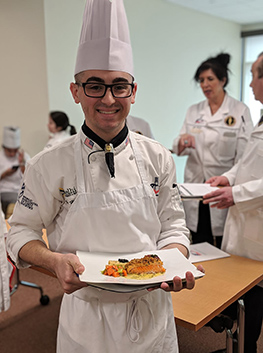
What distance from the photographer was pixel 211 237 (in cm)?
294

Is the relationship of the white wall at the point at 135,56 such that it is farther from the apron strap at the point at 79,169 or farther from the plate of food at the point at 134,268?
the plate of food at the point at 134,268

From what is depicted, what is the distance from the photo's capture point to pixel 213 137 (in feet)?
9.93

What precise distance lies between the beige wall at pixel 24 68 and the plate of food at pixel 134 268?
10.8 feet

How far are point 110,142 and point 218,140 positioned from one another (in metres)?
2.03

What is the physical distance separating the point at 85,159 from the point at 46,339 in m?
1.76

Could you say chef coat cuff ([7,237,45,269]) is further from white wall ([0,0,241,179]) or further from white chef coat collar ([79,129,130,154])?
white wall ([0,0,241,179])

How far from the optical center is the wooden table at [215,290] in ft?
4.32

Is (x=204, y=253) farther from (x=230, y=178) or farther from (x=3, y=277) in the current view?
(x=3, y=277)

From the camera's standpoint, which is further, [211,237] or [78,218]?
[211,237]

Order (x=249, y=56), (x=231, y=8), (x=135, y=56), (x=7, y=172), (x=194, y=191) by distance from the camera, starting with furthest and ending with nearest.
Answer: (x=249, y=56)
(x=231, y=8)
(x=135, y=56)
(x=7, y=172)
(x=194, y=191)

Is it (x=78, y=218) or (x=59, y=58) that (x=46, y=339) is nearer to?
(x=78, y=218)

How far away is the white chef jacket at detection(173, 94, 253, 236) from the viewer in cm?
299

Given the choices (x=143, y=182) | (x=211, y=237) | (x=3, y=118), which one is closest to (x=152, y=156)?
(x=143, y=182)

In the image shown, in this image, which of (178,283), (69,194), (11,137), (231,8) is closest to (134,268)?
(178,283)
